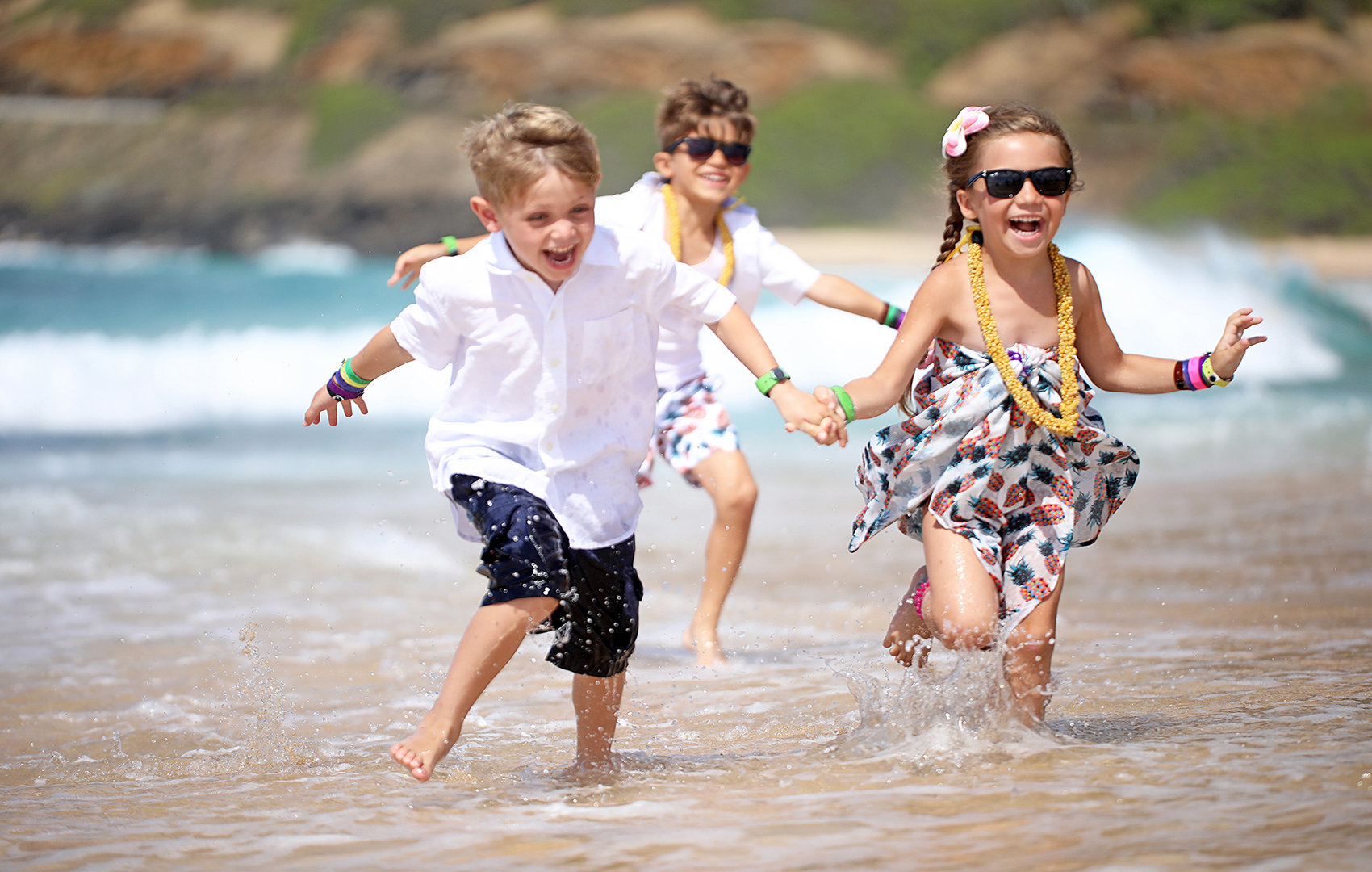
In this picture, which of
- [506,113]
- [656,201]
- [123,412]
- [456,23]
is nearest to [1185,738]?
[506,113]

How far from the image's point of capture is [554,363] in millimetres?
2691

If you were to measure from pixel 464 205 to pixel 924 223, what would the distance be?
33.5ft

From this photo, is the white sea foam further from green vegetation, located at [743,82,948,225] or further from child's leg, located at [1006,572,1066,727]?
green vegetation, located at [743,82,948,225]

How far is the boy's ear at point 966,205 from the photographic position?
303cm

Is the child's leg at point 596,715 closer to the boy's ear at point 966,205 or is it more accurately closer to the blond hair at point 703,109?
the boy's ear at point 966,205

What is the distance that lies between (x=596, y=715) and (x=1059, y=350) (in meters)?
1.25

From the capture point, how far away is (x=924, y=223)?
30.2 metres

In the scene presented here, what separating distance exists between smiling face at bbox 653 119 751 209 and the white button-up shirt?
4.61 feet

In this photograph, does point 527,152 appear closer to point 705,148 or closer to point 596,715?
point 596,715

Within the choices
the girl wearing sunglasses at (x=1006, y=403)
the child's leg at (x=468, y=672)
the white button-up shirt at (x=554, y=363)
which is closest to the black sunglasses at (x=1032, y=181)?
the girl wearing sunglasses at (x=1006, y=403)

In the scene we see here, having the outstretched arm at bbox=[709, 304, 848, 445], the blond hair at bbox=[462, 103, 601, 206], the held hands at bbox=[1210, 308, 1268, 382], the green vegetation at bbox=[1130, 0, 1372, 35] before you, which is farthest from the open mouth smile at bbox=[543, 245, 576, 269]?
the green vegetation at bbox=[1130, 0, 1372, 35]

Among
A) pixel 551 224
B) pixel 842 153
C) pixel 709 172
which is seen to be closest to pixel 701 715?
pixel 551 224

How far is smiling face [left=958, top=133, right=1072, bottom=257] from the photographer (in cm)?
289

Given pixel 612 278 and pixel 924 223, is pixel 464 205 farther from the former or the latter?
pixel 612 278
